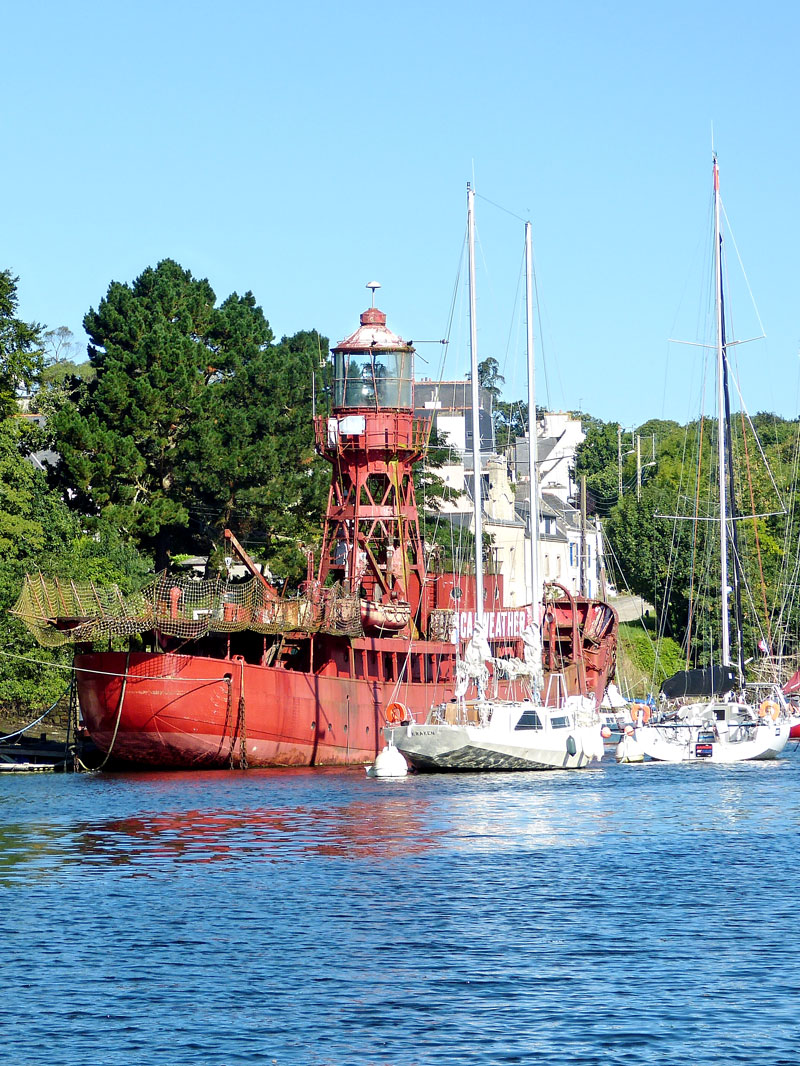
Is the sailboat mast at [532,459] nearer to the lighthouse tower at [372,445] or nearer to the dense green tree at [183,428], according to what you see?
the lighthouse tower at [372,445]

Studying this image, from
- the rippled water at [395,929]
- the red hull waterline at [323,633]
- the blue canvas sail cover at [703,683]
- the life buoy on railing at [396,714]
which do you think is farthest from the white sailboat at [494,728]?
the blue canvas sail cover at [703,683]

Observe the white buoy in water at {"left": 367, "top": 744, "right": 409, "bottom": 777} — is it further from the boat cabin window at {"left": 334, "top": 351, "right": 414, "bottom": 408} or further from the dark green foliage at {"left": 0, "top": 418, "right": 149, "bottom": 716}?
the boat cabin window at {"left": 334, "top": 351, "right": 414, "bottom": 408}

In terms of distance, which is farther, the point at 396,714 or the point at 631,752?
the point at 631,752

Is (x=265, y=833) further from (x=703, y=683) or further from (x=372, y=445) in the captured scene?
(x=372, y=445)

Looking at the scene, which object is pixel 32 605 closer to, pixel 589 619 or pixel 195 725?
pixel 195 725

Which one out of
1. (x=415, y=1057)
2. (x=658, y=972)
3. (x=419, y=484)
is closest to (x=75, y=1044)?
(x=415, y=1057)

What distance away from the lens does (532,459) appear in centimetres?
5916

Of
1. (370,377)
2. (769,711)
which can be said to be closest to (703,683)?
(769,711)

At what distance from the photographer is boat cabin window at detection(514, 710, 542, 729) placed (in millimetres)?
52062

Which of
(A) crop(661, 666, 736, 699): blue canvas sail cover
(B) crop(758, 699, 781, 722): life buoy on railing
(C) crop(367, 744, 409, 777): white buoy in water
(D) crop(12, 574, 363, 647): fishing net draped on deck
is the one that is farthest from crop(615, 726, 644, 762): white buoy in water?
(C) crop(367, 744, 409, 777): white buoy in water

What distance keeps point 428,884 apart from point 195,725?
21.8 metres

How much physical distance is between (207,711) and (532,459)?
15180 millimetres

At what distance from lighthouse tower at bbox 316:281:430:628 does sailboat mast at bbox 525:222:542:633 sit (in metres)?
5.49

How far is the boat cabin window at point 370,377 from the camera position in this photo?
6412 centimetres
